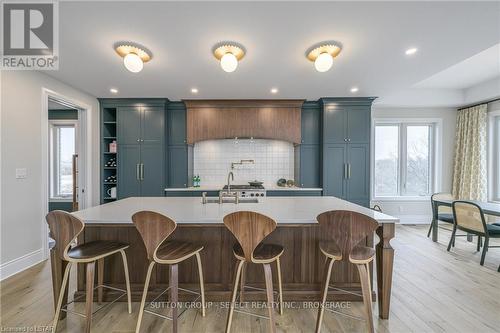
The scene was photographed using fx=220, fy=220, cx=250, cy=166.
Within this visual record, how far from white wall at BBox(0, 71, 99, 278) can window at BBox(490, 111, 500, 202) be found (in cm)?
773

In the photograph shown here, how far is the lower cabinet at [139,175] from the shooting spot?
13.7 feet

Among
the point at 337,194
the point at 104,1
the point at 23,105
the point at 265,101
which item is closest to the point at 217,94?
the point at 265,101

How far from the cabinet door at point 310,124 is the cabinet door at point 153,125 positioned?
2752 millimetres

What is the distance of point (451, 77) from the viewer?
394 centimetres

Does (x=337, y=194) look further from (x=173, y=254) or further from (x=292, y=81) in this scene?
(x=173, y=254)

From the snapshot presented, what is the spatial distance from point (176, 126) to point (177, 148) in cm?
44

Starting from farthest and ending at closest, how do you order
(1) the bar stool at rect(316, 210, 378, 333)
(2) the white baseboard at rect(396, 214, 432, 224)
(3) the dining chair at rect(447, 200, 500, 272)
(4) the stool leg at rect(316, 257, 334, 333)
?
(2) the white baseboard at rect(396, 214, 432, 224) < (3) the dining chair at rect(447, 200, 500, 272) < (4) the stool leg at rect(316, 257, 334, 333) < (1) the bar stool at rect(316, 210, 378, 333)

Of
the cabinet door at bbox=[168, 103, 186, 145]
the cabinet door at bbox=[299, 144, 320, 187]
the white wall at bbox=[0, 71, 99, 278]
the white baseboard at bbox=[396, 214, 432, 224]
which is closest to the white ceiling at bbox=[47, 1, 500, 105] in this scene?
the white wall at bbox=[0, 71, 99, 278]

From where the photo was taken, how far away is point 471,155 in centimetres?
449

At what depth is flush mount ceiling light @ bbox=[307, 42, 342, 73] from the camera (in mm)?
2225

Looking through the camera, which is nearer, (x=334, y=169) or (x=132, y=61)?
(x=132, y=61)

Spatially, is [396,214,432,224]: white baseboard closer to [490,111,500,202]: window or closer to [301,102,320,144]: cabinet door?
[490,111,500,202]: window

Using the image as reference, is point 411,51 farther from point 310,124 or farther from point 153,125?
point 153,125

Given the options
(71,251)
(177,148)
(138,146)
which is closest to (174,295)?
(71,251)
